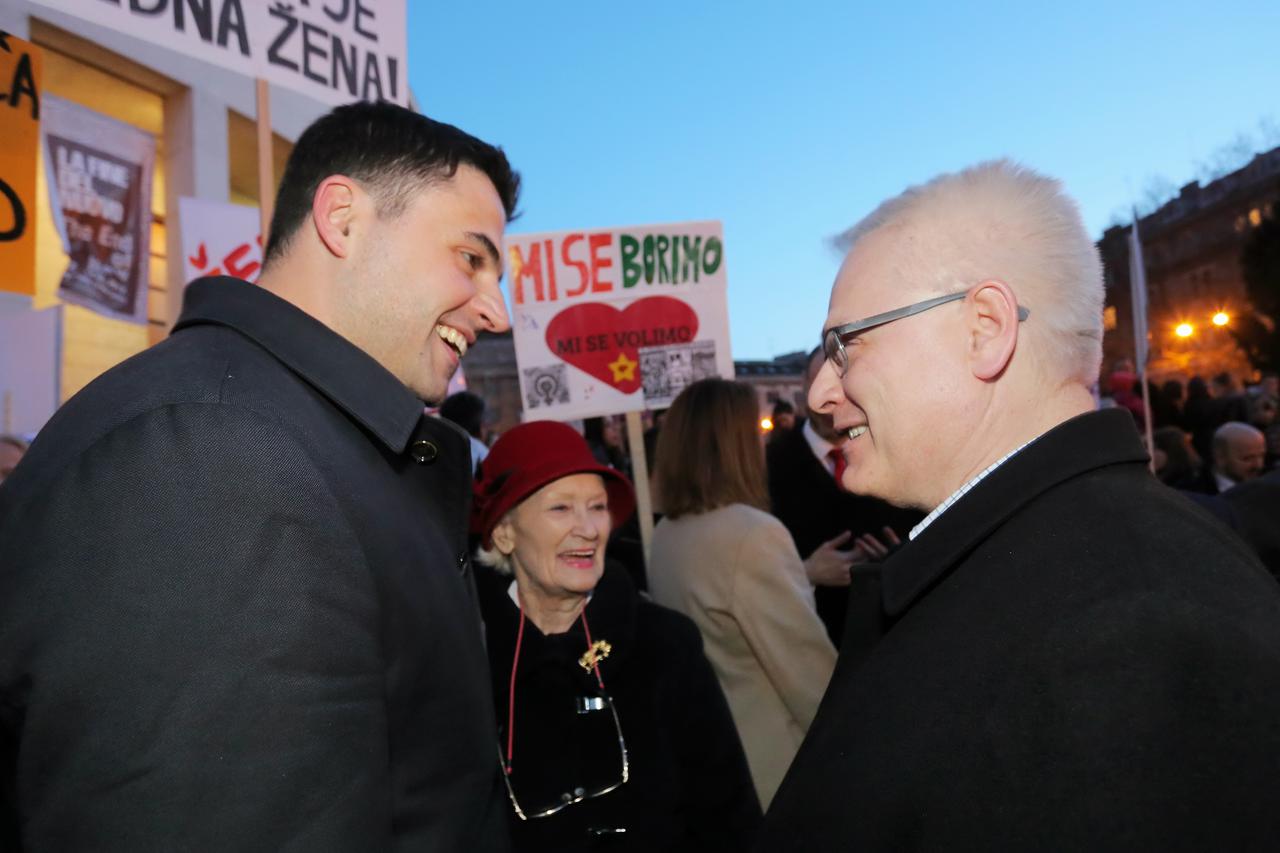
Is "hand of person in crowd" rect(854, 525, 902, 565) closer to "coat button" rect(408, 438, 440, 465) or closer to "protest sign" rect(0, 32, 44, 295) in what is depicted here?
"coat button" rect(408, 438, 440, 465)

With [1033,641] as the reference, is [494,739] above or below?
below

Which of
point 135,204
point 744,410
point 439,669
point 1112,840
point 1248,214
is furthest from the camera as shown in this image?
point 1248,214

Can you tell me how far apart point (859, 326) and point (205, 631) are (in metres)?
1.08

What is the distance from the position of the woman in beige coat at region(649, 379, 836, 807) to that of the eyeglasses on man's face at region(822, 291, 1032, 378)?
1.49 m

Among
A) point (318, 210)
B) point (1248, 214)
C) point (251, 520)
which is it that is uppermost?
point (1248, 214)

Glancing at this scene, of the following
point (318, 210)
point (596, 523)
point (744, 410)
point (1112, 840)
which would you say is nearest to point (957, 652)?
point (1112, 840)

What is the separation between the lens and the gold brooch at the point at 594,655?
2496 mm

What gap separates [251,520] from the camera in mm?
1097

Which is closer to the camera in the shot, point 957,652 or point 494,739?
point 957,652

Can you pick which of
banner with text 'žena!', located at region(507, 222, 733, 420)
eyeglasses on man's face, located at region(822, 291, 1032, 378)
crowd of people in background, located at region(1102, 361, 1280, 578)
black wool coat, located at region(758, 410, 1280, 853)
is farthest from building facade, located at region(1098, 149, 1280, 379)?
black wool coat, located at region(758, 410, 1280, 853)

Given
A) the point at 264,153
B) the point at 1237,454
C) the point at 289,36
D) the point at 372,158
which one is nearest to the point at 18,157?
the point at 264,153

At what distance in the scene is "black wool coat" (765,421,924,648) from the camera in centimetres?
Result: 387

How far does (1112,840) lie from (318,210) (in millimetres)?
1477

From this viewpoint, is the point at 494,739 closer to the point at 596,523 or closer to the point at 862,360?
the point at 862,360
